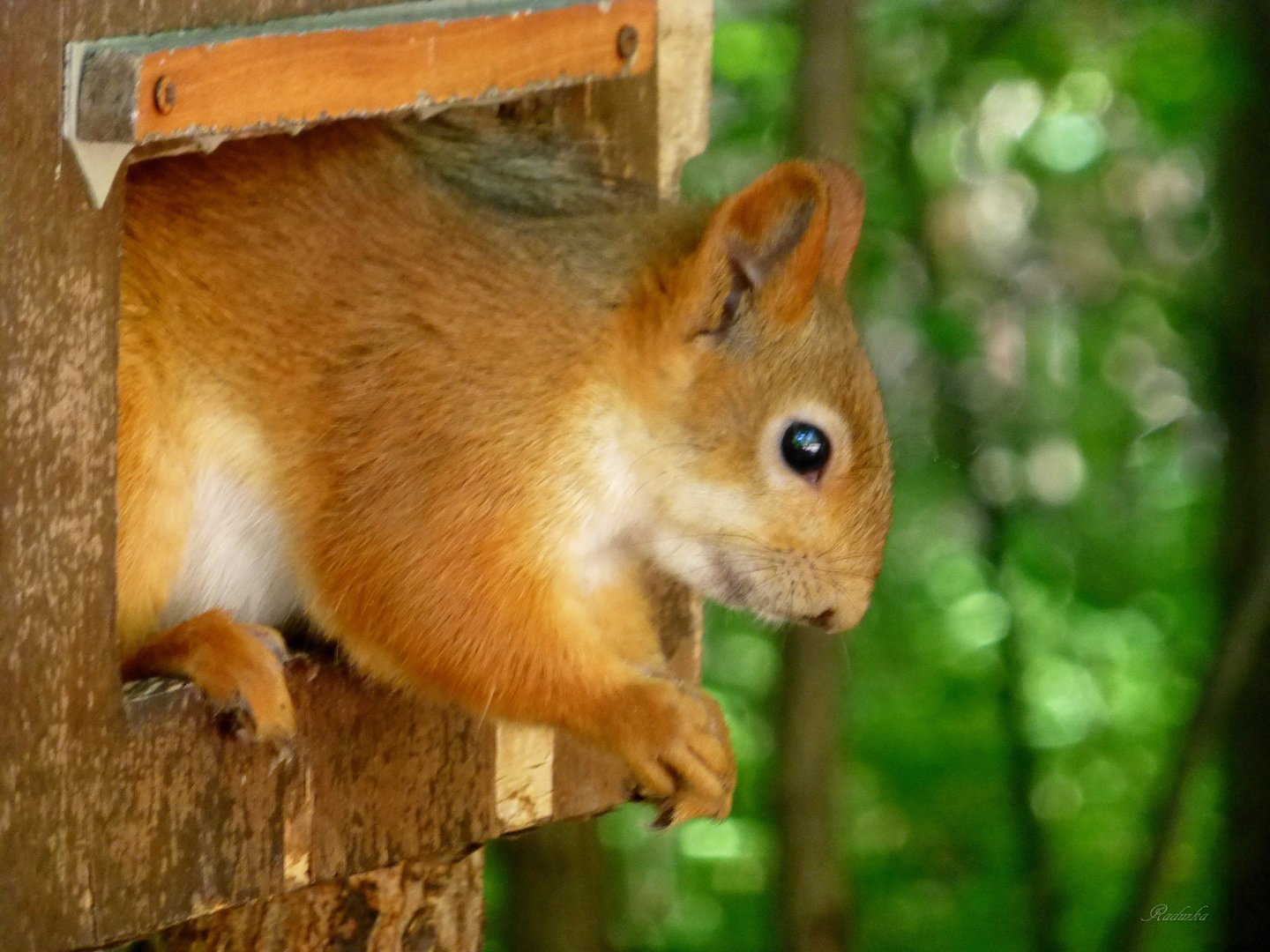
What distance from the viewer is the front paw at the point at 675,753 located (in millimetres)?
1887

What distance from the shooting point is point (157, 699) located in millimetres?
1734

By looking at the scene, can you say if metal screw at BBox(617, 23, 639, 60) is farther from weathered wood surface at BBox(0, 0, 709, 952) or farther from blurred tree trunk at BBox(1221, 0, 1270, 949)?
blurred tree trunk at BBox(1221, 0, 1270, 949)

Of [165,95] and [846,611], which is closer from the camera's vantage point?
[165,95]

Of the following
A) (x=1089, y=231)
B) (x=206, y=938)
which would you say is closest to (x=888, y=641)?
(x=1089, y=231)

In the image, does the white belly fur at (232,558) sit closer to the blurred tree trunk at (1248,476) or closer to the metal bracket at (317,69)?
the metal bracket at (317,69)

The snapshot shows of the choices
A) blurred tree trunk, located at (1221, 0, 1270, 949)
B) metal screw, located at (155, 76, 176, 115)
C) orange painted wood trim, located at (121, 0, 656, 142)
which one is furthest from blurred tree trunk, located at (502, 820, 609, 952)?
metal screw, located at (155, 76, 176, 115)

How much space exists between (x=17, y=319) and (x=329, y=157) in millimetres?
546

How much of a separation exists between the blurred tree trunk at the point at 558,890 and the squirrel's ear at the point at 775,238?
2.54 metres

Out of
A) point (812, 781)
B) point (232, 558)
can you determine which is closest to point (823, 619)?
point (232, 558)

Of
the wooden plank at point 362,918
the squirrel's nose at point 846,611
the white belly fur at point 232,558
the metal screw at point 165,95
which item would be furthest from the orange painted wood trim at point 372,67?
the wooden plank at point 362,918

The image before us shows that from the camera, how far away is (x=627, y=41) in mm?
2104

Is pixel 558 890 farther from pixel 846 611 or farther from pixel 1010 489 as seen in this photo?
pixel 846 611

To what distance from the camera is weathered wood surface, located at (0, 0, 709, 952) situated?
1504 millimetres

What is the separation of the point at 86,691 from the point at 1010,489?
386 cm
